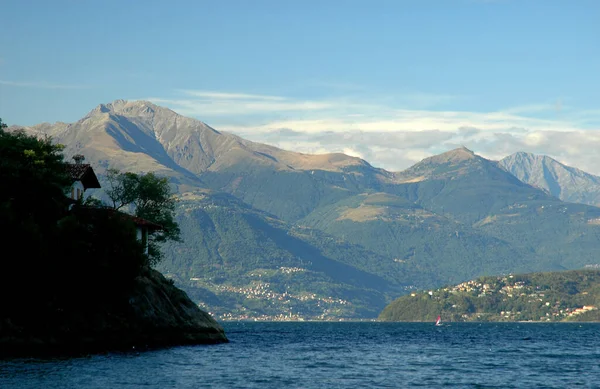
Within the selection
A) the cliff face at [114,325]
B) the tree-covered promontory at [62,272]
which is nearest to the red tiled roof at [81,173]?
the tree-covered promontory at [62,272]

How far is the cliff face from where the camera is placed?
87.9 metres

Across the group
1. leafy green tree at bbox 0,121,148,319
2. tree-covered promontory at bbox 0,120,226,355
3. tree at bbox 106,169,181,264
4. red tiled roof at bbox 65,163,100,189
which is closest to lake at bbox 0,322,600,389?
tree-covered promontory at bbox 0,120,226,355

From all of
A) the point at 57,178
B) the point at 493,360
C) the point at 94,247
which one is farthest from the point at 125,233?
the point at 493,360

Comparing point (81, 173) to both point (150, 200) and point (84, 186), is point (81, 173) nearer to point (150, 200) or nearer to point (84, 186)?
point (84, 186)

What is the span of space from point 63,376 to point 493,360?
54508mm

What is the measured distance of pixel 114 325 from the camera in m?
97.6

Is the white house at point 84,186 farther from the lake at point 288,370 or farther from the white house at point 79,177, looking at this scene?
the lake at point 288,370

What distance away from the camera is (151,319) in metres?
104

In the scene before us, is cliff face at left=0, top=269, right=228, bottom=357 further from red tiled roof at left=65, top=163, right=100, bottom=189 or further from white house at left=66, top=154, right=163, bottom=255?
red tiled roof at left=65, top=163, right=100, bottom=189

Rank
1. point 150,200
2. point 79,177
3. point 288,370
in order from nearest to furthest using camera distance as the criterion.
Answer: point 288,370 < point 79,177 < point 150,200

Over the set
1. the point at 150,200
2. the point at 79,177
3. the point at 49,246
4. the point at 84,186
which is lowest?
the point at 49,246

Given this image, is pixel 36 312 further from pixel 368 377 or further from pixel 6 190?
pixel 368 377

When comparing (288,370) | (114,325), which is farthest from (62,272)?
(288,370)

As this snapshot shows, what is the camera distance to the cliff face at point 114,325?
87.9 m
